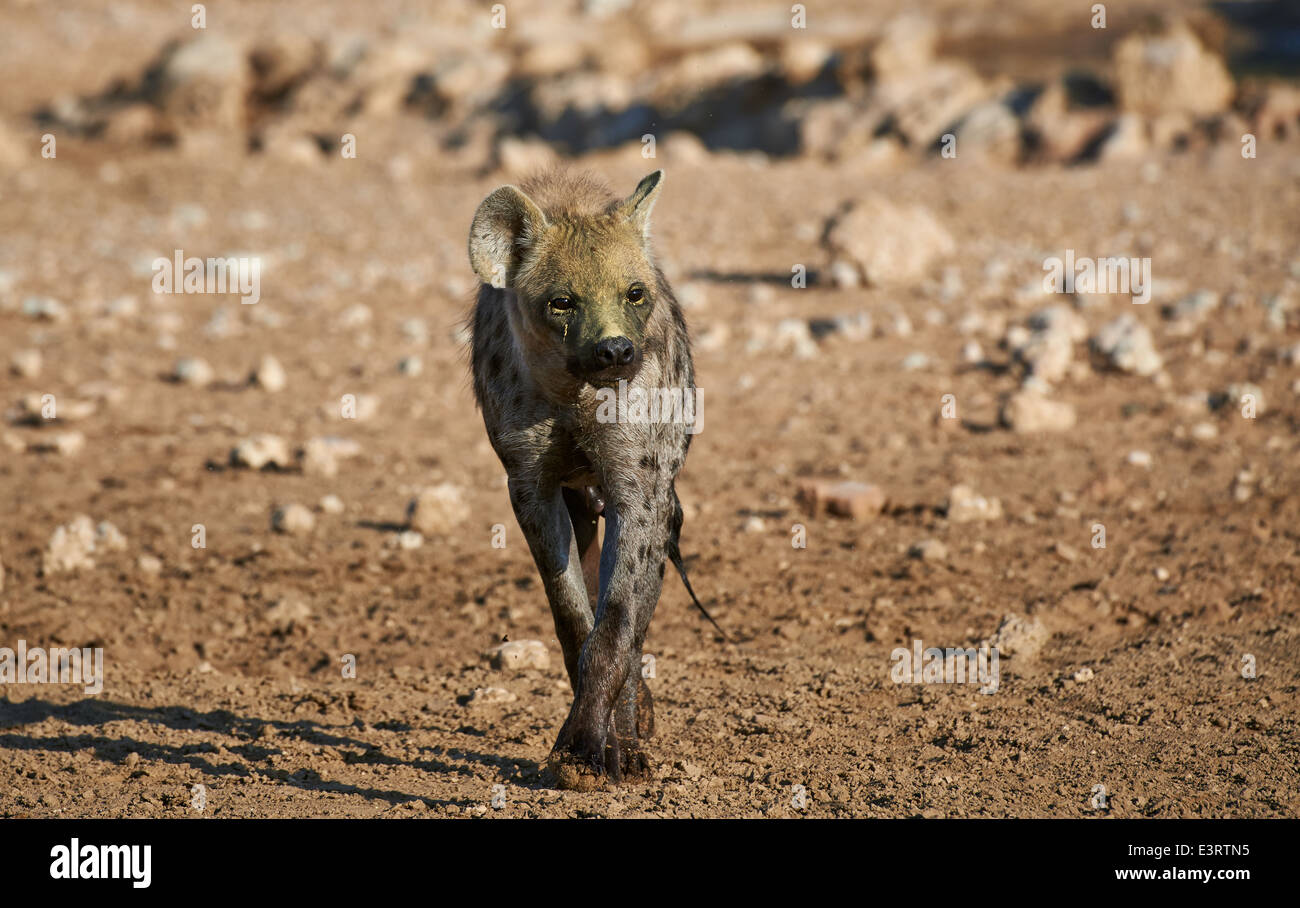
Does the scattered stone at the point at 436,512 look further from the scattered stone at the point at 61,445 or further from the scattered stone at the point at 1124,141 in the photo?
the scattered stone at the point at 1124,141

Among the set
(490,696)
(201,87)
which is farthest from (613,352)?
(201,87)

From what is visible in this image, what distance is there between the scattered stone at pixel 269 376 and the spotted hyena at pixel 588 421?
5.14 metres

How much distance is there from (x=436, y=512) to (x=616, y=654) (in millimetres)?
3267

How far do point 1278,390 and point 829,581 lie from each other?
3.66 m

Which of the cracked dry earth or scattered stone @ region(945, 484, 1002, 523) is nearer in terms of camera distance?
the cracked dry earth

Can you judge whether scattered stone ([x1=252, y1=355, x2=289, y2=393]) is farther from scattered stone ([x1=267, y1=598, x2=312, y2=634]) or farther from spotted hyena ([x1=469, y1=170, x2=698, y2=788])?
spotted hyena ([x1=469, y1=170, x2=698, y2=788])

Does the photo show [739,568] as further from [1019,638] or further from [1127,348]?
[1127,348]

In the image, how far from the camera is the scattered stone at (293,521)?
7.55 meters

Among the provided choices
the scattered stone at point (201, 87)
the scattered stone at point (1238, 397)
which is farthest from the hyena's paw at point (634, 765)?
the scattered stone at point (201, 87)

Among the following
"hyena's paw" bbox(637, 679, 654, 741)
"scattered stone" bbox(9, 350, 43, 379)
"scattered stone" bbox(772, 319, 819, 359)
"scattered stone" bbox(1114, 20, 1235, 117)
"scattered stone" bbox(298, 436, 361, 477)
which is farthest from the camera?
"scattered stone" bbox(1114, 20, 1235, 117)

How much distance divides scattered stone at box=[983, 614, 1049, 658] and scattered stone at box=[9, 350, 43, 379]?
7138 mm

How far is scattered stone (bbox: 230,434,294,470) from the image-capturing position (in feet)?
27.6

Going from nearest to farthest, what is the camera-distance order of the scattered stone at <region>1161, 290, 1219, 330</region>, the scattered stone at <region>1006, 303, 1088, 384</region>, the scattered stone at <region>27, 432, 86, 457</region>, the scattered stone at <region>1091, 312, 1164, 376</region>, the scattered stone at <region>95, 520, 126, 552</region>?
the scattered stone at <region>95, 520, 126, 552</region>, the scattered stone at <region>27, 432, 86, 457</region>, the scattered stone at <region>1091, 312, 1164, 376</region>, the scattered stone at <region>1006, 303, 1088, 384</region>, the scattered stone at <region>1161, 290, 1219, 330</region>

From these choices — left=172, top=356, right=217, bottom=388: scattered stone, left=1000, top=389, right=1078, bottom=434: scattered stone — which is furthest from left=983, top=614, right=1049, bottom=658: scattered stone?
left=172, top=356, right=217, bottom=388: scattered stone
